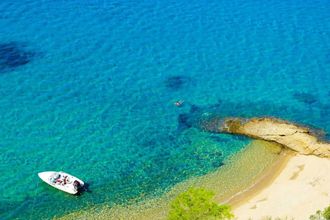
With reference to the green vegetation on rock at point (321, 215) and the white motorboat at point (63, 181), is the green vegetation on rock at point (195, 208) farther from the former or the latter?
the white motorboat at point (63, 181)

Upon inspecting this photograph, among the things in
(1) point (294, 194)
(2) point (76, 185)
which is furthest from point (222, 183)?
(2) point (76, 185)

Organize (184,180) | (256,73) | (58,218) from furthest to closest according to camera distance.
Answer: (256,73) < (184,180) < (58,218)

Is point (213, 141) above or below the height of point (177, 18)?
below

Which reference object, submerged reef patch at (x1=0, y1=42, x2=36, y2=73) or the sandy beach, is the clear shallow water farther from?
the sandy beach

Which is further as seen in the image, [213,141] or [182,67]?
[182,67]

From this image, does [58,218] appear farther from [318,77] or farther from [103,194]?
[318,77]

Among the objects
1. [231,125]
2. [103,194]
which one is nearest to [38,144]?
[103,194]

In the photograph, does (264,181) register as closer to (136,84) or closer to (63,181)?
(63,181)
